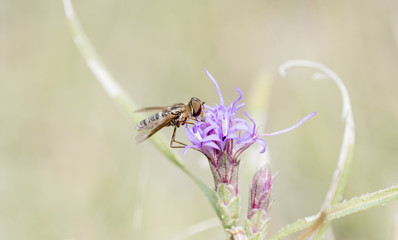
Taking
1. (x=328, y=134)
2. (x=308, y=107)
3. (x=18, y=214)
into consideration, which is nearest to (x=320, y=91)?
(x=308, y=107)

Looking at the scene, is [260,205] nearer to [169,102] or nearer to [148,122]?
[148,122]

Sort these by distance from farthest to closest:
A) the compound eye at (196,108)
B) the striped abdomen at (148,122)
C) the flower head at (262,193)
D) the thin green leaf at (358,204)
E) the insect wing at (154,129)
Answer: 1. the striped abdomen at (148,122)
2. the insect wing at (154,129)
3. the compound eye at (196,108)
4. the flower head at (262,193)
5. the thin green leaf at (358,204)

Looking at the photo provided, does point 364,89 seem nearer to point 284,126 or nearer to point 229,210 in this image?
point 284,126

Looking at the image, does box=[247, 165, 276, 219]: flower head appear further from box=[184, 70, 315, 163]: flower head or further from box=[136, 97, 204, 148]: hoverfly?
box=[136, 97, 204, 148]: hoverfly

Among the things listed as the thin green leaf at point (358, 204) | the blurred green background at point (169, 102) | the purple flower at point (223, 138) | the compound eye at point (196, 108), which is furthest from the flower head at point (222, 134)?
the blurred green background at point (169, 102)

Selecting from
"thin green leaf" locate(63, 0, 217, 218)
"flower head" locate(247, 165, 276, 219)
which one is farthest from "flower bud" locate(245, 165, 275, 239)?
"thin green leaf" locate(63, 0, 217, 218)

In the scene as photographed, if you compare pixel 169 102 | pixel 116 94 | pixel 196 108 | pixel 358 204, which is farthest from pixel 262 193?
pixel 169 102

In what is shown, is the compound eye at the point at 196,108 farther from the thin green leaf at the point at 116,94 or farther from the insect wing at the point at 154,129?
the thin green leaf at the point at 116,94
